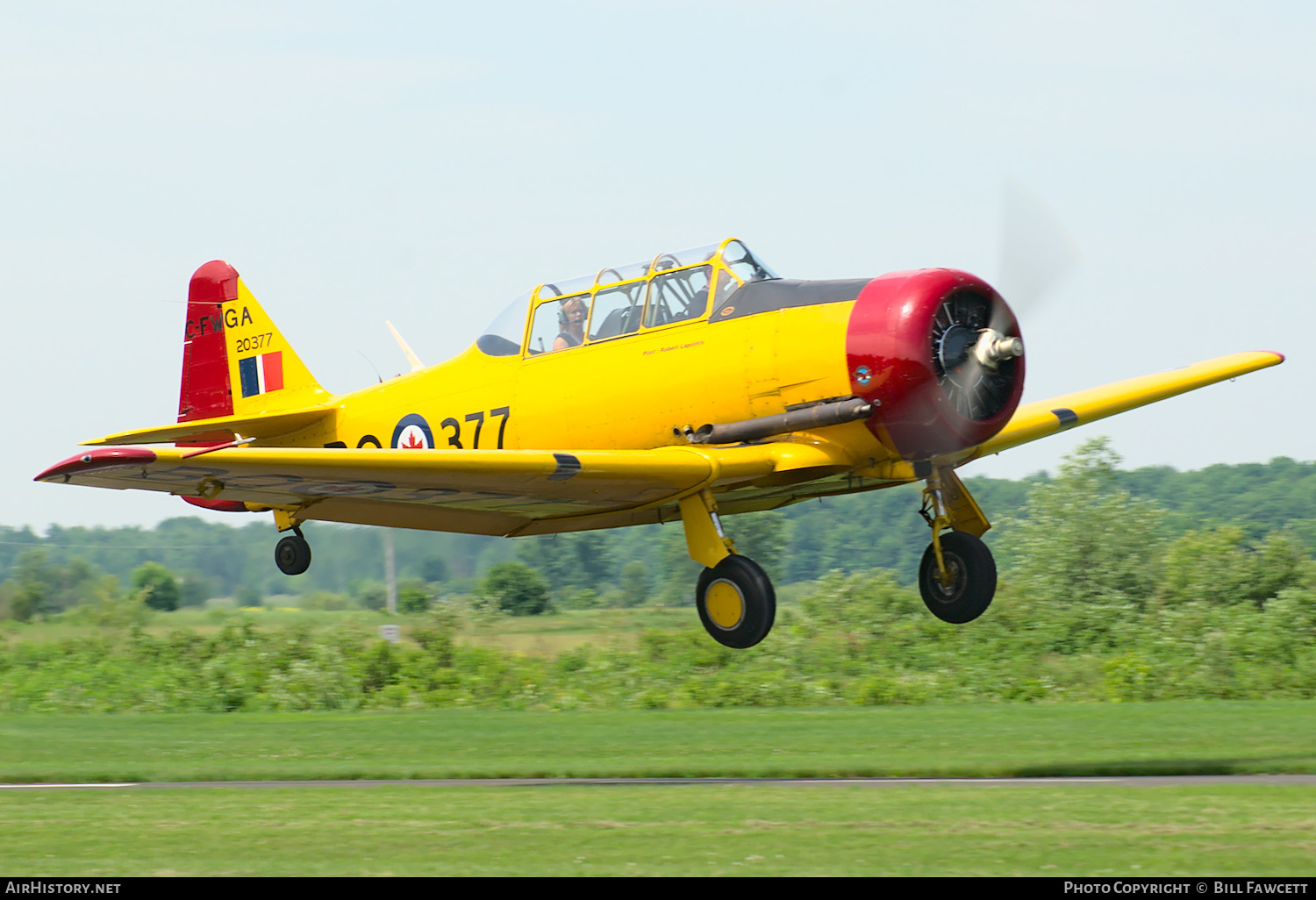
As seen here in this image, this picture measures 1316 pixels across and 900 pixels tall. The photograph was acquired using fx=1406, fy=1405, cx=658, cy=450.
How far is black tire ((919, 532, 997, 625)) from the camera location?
1169 centimetres

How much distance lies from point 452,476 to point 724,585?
2.24m

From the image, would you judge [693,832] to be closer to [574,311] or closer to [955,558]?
[955,558]

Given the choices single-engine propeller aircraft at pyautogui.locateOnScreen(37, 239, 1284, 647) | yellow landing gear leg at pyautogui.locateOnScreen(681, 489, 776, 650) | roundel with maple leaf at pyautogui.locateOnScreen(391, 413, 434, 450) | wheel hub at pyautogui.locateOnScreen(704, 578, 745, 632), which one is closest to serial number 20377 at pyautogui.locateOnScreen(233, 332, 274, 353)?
single-engine propeller aircraft at pyautogui.locateOnScreen(37, 239, 1284, 647)

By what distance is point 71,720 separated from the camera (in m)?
19.1

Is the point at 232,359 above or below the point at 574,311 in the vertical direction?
above

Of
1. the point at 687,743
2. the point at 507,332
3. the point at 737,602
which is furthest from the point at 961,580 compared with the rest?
the point at 507,332

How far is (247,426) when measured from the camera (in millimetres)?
14188

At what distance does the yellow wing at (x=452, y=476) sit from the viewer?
9.12 meters

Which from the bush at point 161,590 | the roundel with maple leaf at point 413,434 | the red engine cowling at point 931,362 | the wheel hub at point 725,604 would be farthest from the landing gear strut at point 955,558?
the bush at point 161,590

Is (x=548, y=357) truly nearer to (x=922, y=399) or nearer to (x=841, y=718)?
(x=922, y=399)

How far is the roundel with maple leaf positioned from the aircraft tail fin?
2208mm

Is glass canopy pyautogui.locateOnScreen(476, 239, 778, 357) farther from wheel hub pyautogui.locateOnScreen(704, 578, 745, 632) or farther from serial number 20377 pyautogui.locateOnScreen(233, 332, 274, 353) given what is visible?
serial number 20377 pyautogui.locateOnScreen(233, 332, 274, 353)
